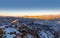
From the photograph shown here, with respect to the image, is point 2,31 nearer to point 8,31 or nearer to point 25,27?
point 8,31

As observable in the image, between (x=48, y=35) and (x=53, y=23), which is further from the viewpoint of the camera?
(x=53, y=23)

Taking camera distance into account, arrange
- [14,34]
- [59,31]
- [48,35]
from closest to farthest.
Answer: [14,34], [48,35], [59,31]

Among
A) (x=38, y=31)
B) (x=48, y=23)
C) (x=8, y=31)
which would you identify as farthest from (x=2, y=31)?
(x=48, y=23)

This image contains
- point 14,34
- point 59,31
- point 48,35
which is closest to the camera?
point 14,34

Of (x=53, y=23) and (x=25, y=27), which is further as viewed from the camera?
(x=53, y=23)

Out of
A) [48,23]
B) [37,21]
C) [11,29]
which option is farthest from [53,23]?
[11,29]

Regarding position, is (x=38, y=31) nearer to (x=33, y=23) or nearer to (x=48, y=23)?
(x=33, y=23)
